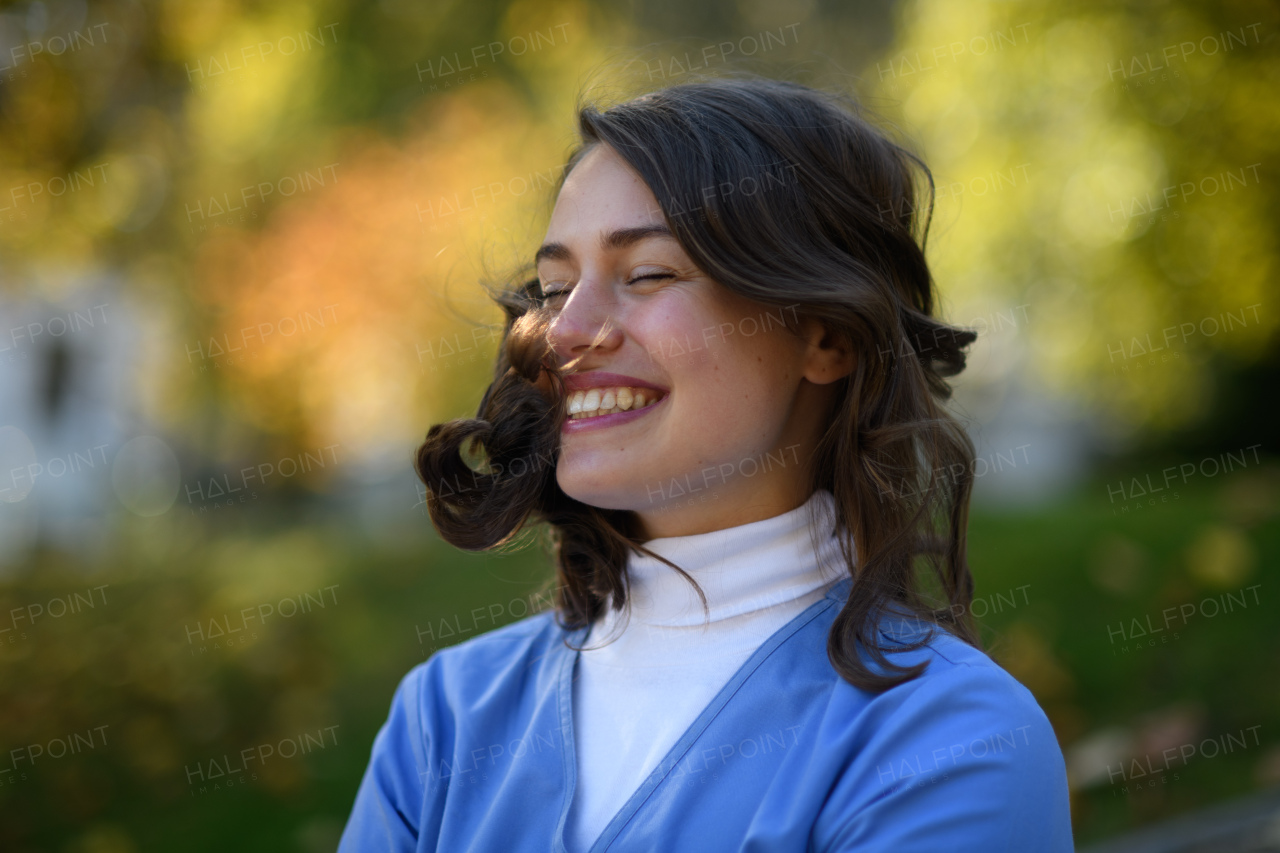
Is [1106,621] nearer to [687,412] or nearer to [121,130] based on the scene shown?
[687,412]

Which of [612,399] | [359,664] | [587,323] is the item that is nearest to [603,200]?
[587,323]

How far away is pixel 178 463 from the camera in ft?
44.8

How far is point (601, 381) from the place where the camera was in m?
1.79

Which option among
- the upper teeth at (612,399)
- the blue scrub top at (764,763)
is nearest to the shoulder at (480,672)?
the blue scrub top at (764,763)

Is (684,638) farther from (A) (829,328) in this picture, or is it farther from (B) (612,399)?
(A) (829,328)

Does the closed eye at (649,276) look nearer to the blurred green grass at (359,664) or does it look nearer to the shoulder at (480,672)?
the shoulder at (480,672)

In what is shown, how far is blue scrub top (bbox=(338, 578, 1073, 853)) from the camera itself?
1.40 meters

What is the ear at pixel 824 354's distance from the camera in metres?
1.86

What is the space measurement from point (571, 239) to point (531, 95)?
8.68 m

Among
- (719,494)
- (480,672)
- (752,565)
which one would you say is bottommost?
(480,672)

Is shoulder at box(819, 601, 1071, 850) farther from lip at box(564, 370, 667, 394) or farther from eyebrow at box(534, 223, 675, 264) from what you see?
eyebrow at box(534, 223, 675, 264)

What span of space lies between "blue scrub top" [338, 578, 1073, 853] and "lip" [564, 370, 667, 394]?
1.61 ft

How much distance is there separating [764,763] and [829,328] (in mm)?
775

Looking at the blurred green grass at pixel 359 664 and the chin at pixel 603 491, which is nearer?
the chin at pixel 603 491
